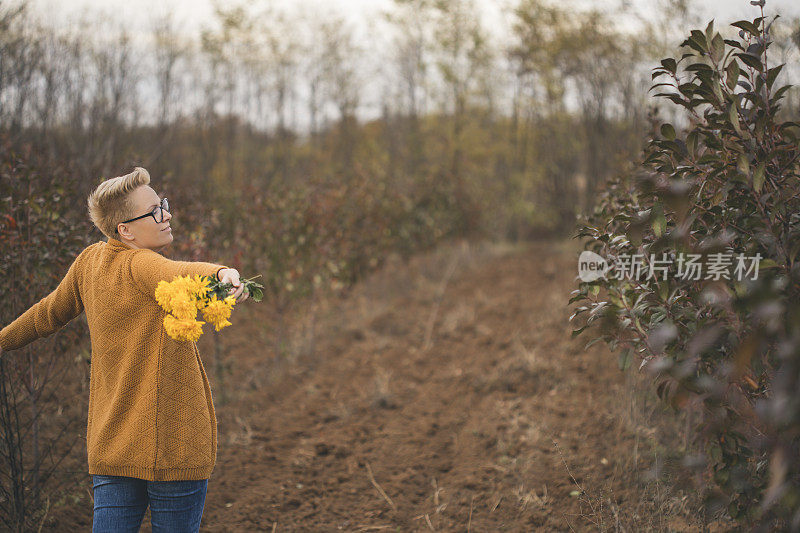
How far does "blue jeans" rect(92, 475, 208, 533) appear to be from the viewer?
84.1 inches

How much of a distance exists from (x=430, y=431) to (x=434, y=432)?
0.11 feet

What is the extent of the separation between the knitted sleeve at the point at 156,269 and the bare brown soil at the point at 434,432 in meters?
1.93

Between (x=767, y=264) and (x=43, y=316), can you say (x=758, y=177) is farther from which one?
(x=43, y=316)

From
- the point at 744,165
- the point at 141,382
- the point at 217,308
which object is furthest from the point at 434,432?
the point at 744,165

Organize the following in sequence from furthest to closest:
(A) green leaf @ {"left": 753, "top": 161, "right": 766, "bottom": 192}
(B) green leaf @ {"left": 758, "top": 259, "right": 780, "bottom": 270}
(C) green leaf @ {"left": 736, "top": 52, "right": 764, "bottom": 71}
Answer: (C) green leaf @ {"left": 736, "top": 52, "right": 764, "bottom": 71} → (A) green leaf @ {"left": 753, "top": 161, "right": 766, "bottom": 192} → (B) green leaf @ {"left": 758, "top": 259, "right": 780, "bottom": 270}

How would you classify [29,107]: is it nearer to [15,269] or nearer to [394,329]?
[15,269]

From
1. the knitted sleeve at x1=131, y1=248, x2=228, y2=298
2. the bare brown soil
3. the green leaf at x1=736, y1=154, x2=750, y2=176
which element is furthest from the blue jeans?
the green leaf at x1=736, y1=154, x2=750, y2=176

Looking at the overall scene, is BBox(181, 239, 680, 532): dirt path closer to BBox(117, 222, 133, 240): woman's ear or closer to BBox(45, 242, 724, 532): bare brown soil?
BBox(45, 242, 724, 532): bare brown soil

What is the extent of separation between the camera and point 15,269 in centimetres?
347

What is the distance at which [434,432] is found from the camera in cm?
479

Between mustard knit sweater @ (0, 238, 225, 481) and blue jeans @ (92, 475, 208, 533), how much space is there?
58mm

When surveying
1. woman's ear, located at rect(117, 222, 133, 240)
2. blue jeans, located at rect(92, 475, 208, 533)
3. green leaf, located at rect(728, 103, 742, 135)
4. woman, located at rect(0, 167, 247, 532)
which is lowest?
blue jeans, located at rect(92, 475, 208, 533)

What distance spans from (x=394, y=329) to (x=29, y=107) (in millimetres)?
4709

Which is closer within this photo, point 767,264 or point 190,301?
point 767,264
